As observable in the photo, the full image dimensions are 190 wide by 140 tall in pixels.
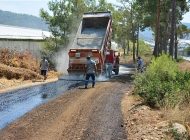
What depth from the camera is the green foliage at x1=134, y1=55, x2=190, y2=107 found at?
1335 cm

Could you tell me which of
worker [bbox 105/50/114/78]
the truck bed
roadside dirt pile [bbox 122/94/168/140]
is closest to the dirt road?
roadside dirt pile [bbox 122/94/168/140]

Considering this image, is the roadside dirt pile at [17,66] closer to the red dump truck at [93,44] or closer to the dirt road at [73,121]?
the red dump truck at [93,44]

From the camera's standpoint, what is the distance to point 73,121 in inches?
493

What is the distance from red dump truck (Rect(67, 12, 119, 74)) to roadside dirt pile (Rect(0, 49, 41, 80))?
282cm

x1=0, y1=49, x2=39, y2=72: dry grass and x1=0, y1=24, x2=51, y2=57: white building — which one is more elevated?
x1=0, y1=24, x2=51, y2=57: white building

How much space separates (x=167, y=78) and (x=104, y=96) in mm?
2975

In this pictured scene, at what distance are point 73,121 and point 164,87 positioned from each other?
145 inches

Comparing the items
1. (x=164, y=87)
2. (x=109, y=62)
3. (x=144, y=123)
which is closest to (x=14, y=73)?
(x=109, y=62)

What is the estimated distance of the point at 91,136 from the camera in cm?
1062

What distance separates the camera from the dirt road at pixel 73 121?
1072 centimetres

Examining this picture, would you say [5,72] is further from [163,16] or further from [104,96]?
[163,16]

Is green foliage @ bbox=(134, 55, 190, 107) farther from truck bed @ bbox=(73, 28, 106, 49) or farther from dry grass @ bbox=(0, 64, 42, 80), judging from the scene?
dry grass @ bbox=(0, 64, 42, 80)

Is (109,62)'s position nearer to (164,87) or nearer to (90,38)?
(90,38)

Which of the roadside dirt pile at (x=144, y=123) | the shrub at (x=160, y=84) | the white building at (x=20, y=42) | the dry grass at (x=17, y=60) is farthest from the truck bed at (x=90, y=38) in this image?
the roadside dirt pile at (x=144, y=123)
